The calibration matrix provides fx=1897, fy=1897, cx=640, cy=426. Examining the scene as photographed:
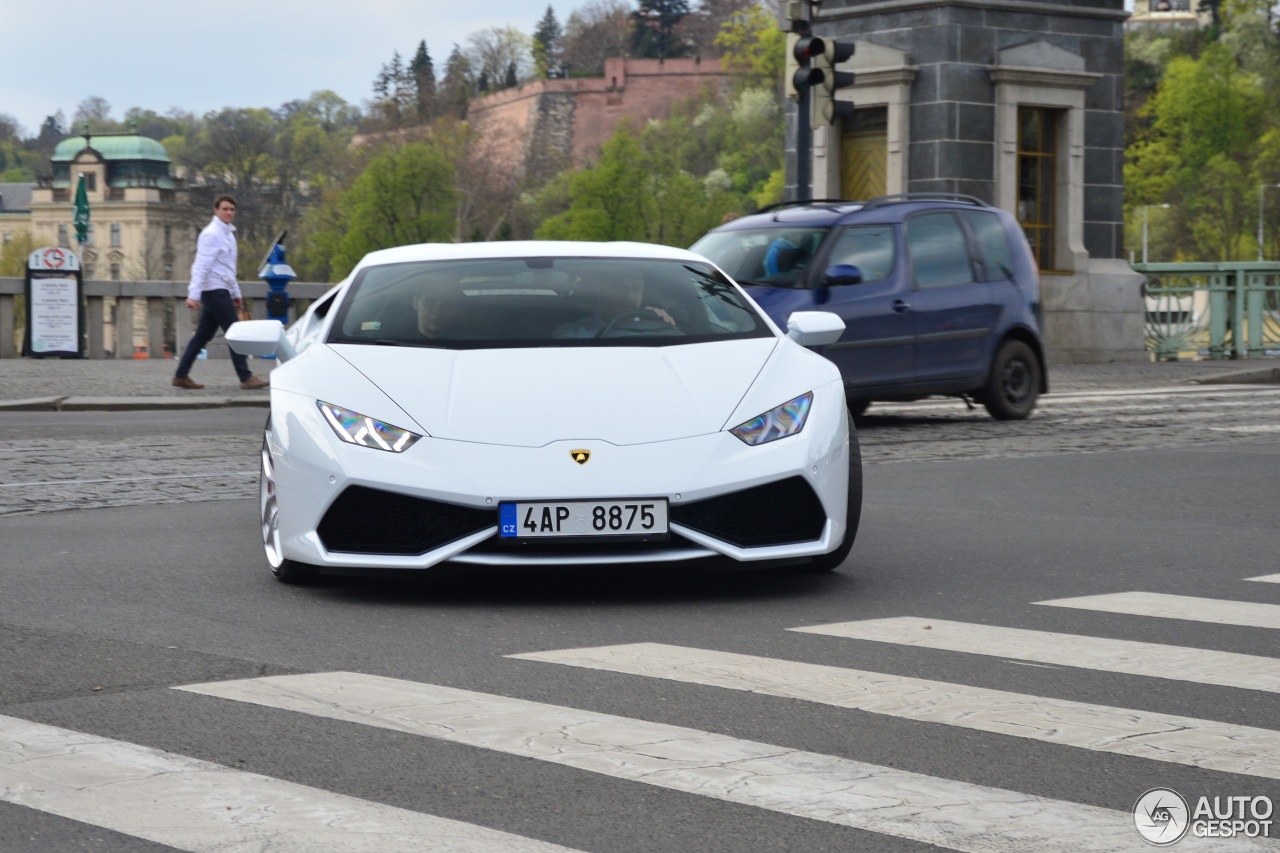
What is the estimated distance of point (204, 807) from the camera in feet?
12.1

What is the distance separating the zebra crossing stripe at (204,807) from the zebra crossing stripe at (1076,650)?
7.59 feet

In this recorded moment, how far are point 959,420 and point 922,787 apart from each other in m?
12.4

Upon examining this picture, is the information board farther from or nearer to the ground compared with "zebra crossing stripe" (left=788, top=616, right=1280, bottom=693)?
farther from the ground

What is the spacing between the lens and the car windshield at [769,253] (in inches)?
570

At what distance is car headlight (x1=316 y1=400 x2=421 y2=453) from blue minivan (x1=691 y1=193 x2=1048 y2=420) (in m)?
7.63

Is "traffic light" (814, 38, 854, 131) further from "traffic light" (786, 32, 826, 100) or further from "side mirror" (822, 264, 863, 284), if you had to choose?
"side mirror" (822, 264, 863, 284)

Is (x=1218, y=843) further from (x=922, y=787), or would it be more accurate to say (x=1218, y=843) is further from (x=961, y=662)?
(x=961, y=662)

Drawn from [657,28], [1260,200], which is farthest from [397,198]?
[657,28]

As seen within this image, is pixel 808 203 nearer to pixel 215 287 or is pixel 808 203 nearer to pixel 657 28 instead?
pixel 215 287

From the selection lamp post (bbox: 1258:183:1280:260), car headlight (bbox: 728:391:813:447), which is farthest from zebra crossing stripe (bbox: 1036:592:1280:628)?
lamp post (bbox: 1258:183:1280:260)

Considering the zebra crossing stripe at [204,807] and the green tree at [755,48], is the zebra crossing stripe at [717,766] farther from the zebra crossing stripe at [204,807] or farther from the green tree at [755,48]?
the green tree at [755,48]

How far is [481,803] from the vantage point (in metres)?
3.76

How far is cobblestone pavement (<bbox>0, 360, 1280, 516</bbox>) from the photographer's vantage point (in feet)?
34.8

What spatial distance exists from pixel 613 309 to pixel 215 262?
12.6 meters
